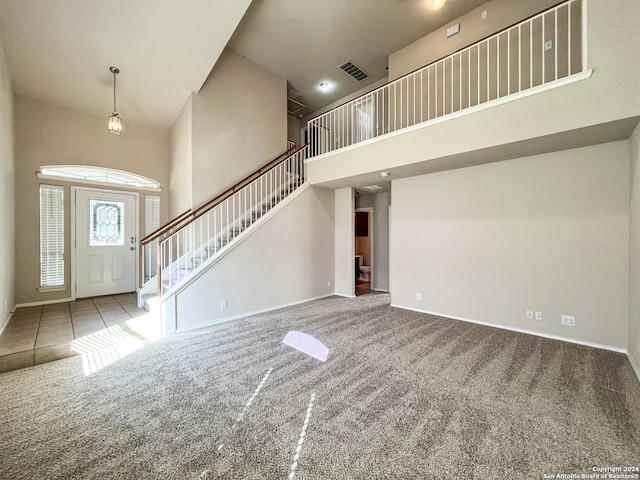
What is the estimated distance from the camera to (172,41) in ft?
12.2

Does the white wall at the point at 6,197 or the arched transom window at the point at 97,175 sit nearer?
the white wall at the point at 6,197

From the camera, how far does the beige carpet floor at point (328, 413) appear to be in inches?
62.8

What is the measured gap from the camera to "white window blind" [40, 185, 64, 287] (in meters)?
4.83

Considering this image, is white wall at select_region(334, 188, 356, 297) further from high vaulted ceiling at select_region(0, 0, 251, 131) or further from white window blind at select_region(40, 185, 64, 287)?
white window blind at select_region(40, 185, 64, 287)

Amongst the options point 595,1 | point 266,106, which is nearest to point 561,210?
point 595,1

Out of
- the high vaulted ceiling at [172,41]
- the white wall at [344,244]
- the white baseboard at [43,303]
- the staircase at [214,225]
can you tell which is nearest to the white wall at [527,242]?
the white wall at [344,244]

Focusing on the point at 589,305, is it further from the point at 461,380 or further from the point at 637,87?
the point at 637,87

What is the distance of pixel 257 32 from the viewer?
502 cm

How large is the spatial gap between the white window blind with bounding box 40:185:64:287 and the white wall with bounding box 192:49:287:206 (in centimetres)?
271

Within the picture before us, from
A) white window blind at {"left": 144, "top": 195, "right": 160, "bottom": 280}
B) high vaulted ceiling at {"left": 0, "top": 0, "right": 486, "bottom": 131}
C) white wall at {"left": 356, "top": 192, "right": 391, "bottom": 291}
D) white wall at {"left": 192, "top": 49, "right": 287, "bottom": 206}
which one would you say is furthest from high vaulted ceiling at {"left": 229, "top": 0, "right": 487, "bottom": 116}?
white window blind at {"left": 144, "top": 195, "right": 160, "bottom": 280}

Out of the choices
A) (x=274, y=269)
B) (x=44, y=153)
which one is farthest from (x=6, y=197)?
(x=274, y=269)

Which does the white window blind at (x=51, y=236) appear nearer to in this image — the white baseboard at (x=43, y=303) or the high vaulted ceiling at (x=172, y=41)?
the white baseboard at (x=43, y=303)

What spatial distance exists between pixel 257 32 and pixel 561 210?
20.1ft

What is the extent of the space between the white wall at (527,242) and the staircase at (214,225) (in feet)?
A: 9.10
